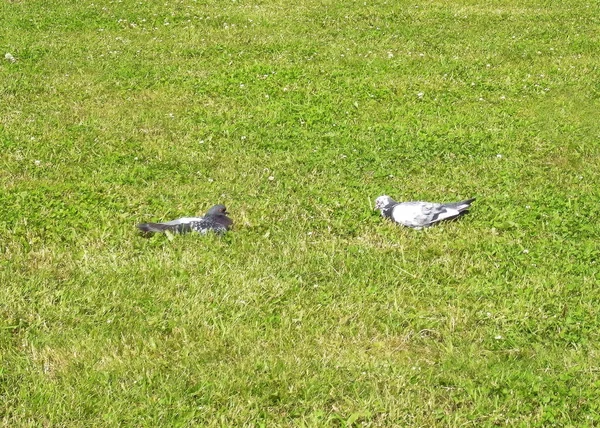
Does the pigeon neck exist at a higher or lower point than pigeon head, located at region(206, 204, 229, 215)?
lower

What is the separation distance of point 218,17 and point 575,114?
814cm

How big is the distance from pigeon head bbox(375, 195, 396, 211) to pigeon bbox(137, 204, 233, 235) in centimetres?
151

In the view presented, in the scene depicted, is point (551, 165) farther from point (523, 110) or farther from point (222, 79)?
point (222, 79)

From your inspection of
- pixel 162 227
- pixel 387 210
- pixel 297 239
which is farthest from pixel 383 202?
pixel 162 227

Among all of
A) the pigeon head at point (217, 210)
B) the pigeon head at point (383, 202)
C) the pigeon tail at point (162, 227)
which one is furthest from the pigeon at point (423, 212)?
the pigeon tail at point (162, 227)

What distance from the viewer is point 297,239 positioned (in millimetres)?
7125

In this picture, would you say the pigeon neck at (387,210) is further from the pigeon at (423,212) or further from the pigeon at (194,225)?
the pigeon at (194,225)

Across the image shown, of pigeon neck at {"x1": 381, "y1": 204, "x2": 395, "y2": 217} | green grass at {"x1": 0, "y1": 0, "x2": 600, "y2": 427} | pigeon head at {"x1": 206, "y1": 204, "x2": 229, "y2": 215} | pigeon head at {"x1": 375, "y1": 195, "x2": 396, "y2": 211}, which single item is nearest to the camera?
green grass at {"x1": 0, "y1": 0, "x2": 600, "y2": 427}

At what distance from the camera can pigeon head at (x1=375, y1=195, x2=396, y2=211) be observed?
24.8ft

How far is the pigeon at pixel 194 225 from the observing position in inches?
274

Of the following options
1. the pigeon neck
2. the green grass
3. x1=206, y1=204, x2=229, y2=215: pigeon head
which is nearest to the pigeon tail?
the green grass

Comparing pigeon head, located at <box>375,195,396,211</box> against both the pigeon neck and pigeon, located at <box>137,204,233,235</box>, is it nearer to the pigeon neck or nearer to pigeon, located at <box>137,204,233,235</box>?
the pigeon neck

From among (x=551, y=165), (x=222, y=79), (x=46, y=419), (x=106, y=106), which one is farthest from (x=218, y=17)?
(x=46, y=419)

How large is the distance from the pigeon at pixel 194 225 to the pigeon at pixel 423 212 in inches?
63.5
